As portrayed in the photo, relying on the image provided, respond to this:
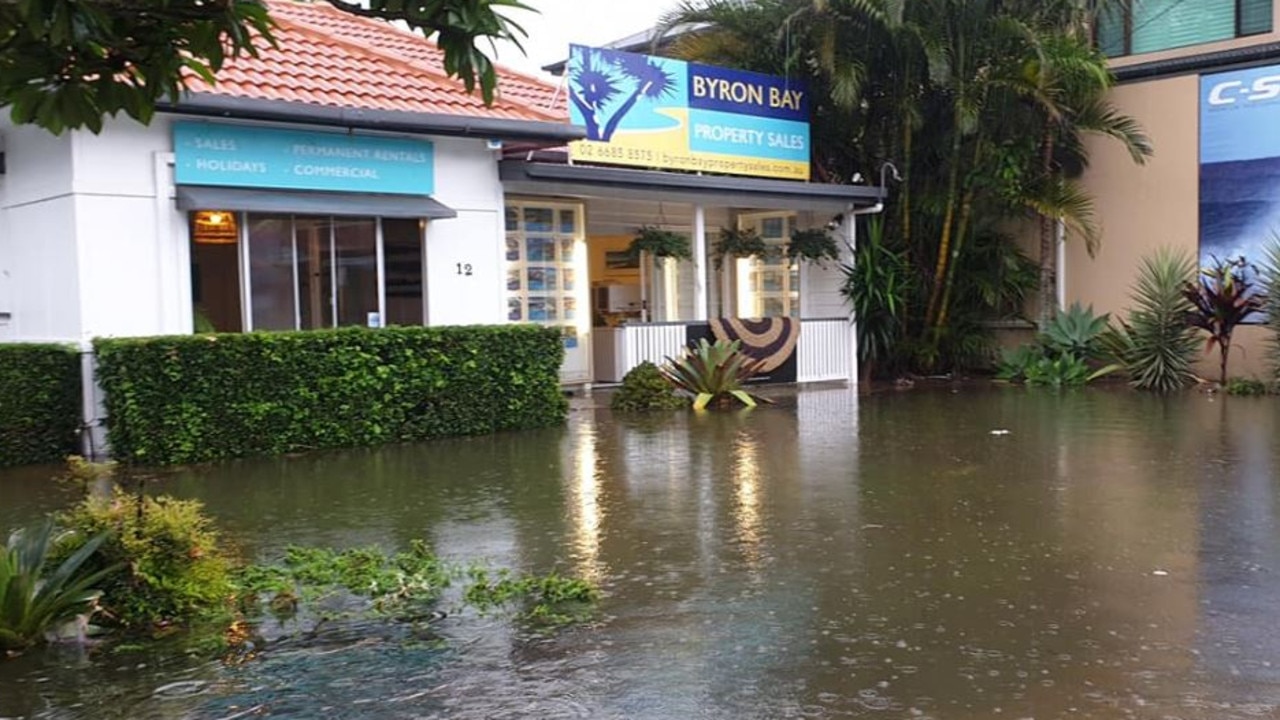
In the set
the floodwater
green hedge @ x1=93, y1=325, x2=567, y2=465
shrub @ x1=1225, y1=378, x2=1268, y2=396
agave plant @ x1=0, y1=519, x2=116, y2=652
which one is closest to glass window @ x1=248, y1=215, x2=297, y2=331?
green hedge @ x1=93, y1=325, x2=567, y2=465

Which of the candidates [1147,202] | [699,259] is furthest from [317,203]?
[1147,202]

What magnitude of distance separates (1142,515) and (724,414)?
6.89m

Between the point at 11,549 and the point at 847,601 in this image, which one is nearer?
the point at 11,549

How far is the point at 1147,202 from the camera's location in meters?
18.8

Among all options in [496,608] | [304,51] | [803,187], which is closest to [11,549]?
[496,608]

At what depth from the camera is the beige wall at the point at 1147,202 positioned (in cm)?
1809

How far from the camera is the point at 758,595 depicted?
231 inches

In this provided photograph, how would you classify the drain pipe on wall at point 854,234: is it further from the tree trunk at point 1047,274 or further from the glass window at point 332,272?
the glass window at point 332,272

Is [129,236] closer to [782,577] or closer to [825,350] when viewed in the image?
[782,577]

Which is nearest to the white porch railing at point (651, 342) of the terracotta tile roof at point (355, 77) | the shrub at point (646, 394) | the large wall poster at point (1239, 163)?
the shrub at point (646, 394)

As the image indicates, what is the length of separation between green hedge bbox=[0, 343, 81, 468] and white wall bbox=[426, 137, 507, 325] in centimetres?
392

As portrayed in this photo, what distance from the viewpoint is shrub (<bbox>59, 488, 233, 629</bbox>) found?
17.4ft

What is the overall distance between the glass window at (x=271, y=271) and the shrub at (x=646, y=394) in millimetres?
4321

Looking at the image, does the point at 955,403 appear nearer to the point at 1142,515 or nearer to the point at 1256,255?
the point at 1256,255
